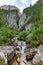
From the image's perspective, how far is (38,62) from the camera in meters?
18.8

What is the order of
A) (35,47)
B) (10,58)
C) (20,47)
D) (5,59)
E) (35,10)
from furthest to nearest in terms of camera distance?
(35,10) → (20,47) → (35,47) → (10,58) → (5,59)

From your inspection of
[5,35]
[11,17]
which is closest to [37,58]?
[5,35]

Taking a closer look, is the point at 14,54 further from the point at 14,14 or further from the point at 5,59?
the point at 14,14

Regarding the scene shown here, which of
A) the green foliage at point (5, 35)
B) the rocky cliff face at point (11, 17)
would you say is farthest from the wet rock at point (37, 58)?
the rocky cliff face at point (11, 17)

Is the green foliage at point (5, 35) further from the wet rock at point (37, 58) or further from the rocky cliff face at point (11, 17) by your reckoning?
the rocky cliff face at point (11, 17)

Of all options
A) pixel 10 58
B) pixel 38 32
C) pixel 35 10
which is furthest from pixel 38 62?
pixel 35 10

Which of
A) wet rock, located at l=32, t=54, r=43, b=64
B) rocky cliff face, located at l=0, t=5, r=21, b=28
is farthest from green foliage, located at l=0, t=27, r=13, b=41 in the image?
rocky cliff face, located at l=0, t=5, r=21, b=28

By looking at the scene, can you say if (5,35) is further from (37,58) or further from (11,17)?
(11,17)

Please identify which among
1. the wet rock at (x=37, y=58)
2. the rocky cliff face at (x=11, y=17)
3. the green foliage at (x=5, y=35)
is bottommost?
the rocky cliff face at (x=11, y=17)

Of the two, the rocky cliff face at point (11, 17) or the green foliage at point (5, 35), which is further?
the rocky cliff face at point (11, 17)

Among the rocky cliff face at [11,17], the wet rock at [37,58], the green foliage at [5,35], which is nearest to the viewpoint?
the wet rock at [37,58]

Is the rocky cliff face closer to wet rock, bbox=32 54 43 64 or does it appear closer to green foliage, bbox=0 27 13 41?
green foliage, bbox=0 27 13 41

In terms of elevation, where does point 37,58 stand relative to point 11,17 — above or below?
above

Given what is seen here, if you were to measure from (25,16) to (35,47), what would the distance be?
29.3 meters
